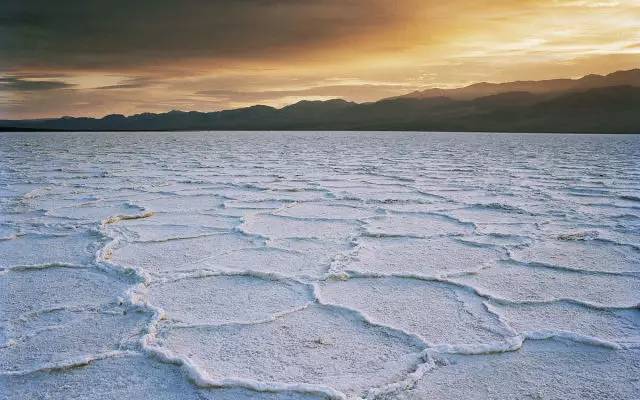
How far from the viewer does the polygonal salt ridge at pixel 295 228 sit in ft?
8.93

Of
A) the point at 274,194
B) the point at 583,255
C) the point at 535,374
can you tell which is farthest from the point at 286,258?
the point at 274,194

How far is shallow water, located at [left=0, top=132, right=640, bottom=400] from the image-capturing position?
120cm

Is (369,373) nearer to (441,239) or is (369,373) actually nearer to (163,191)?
(441,239)

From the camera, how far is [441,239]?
262 cm

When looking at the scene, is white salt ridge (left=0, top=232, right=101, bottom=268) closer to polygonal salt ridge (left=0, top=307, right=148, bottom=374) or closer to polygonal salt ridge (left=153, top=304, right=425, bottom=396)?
polygonal salt ridge (left=0, top=307, right=148, bottom=374)

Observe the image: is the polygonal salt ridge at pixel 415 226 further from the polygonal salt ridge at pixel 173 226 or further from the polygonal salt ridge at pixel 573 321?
the polygonal salt ridge at pixel 573 321

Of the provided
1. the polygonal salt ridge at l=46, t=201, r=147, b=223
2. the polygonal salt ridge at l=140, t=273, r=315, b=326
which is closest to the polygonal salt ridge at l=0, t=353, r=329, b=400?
the polygonal salt ridge at l=140, t=273, r=315, b=326

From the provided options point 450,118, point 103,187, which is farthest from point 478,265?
point 450,118

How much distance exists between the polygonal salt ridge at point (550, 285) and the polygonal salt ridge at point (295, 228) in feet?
2.84

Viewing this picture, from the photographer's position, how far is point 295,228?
2918 mm

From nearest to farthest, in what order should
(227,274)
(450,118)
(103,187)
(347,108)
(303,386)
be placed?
(303,386) < (227,274) < (103,187) < (450,118) < (347,108)

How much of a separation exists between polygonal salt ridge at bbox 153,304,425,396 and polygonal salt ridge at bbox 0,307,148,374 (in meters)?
0.12

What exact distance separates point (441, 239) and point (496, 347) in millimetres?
1296

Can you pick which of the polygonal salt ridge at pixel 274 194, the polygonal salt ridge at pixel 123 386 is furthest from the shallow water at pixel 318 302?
the polygonal salt ridge at pixel 274 194
